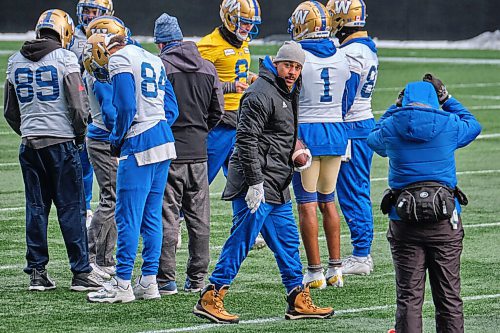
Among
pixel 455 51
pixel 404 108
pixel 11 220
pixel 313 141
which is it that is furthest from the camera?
pixel 455 51

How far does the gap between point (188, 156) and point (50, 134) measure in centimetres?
109

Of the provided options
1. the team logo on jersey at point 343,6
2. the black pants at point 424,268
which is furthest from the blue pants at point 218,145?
the black pants at point 424,268

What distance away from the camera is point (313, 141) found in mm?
9688

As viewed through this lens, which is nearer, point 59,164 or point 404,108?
point 404,108

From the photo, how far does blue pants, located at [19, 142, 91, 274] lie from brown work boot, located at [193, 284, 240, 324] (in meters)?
1.40

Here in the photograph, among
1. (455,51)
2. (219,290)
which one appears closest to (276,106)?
(219,290)

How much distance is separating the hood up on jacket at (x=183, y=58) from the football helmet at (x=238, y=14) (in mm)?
1336

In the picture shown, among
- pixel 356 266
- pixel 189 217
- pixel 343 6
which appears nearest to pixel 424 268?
pixel 189 217

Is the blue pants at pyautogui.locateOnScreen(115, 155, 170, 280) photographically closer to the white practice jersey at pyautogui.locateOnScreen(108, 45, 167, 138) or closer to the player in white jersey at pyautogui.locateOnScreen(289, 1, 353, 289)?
the white practice jersey at pyautogui.locateOnScreen(108, 45, 167, 138)

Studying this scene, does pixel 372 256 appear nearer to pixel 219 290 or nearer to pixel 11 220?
pixel 219 290

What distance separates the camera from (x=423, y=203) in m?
7.14

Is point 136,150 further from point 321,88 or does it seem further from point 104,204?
point 321,88

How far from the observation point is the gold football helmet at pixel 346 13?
1037cm

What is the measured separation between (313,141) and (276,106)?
136cm
